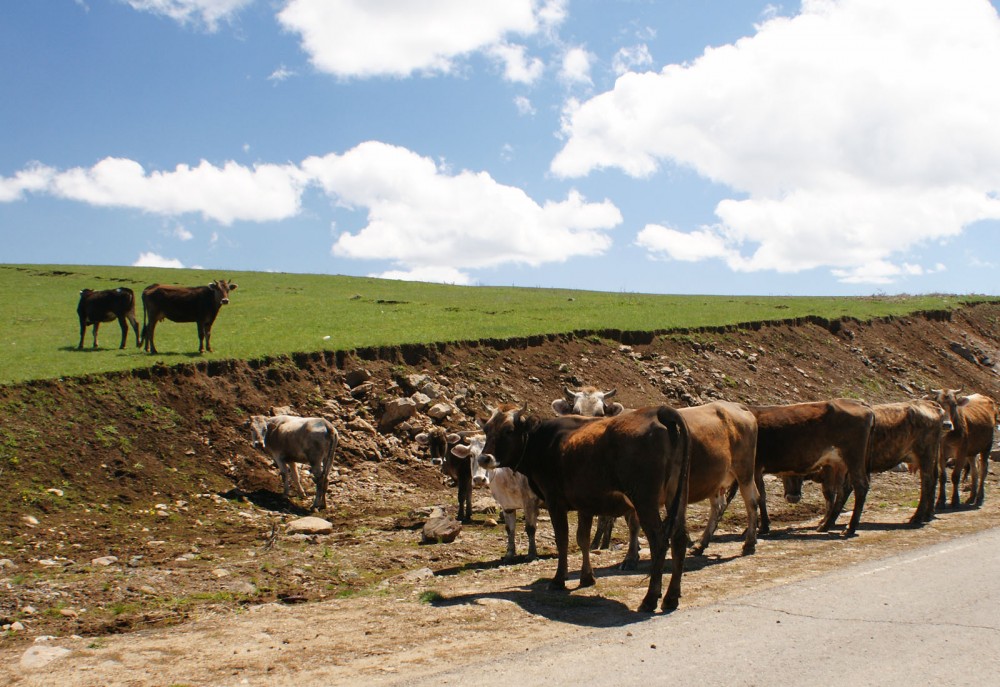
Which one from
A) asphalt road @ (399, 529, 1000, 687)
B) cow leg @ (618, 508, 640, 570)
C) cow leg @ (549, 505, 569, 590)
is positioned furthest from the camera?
cow leg @ (618, 508, 640, 570)

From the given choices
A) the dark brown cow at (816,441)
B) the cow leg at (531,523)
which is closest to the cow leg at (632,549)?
the cow leg at (531,523)

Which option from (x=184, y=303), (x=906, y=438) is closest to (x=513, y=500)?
(x=906, y=438)

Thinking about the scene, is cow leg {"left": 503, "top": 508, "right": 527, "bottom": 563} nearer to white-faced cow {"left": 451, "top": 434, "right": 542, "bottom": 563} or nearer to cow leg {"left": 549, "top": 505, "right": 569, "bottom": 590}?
white-faced cow {"left": 451, "top": 434, "right": 542, "bottom": 563}

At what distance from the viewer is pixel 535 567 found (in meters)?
11.7

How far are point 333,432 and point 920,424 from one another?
11.5 metres

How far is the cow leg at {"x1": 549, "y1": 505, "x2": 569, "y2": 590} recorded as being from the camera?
33.0ft

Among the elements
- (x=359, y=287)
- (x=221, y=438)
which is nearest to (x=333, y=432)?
(x=221, y=438)

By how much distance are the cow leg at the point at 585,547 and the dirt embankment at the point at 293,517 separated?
42 cm

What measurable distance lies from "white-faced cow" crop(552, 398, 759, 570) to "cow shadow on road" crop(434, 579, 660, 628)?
1.77 meters

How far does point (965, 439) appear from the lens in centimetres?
1830

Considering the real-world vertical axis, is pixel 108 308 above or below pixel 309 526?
above

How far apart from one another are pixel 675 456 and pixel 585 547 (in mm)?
1769

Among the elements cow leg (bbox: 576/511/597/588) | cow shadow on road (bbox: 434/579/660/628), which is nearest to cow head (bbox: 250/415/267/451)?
cow shadow on road (bbox: 434/579/660/628)

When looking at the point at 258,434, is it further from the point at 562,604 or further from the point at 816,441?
the point at 816,441
